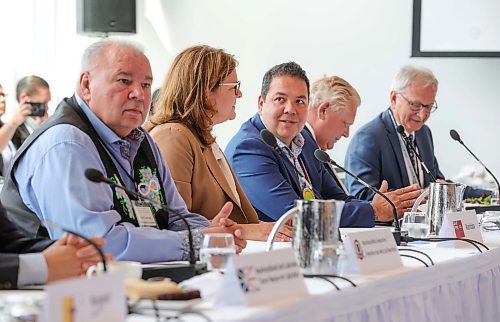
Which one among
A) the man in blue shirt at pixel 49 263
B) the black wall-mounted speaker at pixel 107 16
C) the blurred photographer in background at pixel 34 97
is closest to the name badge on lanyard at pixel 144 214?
the man in blue shirt at pixel 49 263

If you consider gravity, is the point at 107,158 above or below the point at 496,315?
above

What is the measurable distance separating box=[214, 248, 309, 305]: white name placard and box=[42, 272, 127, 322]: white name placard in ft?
1.04

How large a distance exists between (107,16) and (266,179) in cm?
342

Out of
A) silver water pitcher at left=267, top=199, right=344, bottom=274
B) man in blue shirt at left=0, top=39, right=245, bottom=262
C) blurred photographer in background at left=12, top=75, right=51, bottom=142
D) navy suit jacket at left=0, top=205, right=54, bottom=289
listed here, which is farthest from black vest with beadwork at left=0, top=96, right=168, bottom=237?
blurred photographer in background at left=12, top=75, right=51, bottom=142

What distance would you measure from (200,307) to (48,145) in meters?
0.99

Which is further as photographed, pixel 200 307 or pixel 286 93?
pixel 286 93

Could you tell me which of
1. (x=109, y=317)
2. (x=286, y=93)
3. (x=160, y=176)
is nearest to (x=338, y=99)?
(x=286, y=93)

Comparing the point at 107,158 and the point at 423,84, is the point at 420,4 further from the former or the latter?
the point at 107,158

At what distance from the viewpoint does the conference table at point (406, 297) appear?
186 cm

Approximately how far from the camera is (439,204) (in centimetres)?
338

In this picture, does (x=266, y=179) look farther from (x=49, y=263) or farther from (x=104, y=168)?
(x=49, y=263)

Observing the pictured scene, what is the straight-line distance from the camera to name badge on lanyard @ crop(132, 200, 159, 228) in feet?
9.36

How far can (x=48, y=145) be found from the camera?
2.68 m

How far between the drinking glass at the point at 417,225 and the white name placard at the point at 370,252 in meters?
0.77
